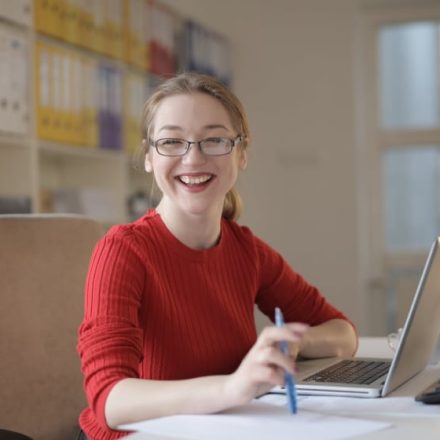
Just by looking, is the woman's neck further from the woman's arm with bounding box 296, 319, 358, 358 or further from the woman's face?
the woman's arm with bounding box 296, 319, 358, 358

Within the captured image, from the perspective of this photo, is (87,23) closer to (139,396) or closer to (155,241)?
(155,241)

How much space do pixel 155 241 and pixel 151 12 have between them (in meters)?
3.00

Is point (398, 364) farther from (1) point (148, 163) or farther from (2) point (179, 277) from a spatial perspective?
(1) point (148, 163)

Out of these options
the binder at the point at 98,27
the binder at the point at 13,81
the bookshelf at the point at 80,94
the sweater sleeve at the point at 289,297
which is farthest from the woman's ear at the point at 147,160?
the binder at the point at 98,27

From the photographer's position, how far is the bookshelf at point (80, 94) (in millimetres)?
3248

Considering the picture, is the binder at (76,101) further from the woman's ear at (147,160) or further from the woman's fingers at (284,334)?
the woman's fingers at (284,334)

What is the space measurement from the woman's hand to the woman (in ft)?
0.54

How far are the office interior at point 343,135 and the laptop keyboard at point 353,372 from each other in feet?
12.0

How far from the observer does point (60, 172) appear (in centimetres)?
406

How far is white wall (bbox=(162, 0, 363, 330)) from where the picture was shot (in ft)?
17.3

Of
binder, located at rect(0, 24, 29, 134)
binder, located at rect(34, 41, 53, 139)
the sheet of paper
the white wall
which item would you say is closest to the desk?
the sheet of paper

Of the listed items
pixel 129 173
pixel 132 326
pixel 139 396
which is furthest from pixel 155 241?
pixel 129 173

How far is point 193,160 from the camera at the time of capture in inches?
58.9

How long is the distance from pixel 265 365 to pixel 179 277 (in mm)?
492
